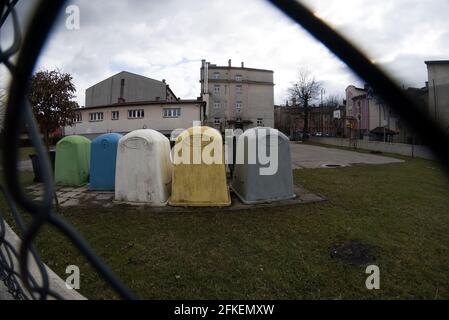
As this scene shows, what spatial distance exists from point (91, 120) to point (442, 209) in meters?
34.0

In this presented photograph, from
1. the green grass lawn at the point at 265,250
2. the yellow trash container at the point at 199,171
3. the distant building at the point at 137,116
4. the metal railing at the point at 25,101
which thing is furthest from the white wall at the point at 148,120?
the metal railing at the point at 25,101

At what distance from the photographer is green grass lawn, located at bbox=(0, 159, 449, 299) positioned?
312cm

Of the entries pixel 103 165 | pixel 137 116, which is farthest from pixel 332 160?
pixel 137 116

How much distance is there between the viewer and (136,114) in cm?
3084

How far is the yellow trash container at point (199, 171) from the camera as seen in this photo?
613cm

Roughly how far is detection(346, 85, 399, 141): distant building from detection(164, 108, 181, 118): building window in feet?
56.0

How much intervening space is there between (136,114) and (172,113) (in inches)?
164

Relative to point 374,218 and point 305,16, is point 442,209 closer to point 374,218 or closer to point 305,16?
point 374,218

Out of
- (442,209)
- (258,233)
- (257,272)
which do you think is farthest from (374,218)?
(257,272)

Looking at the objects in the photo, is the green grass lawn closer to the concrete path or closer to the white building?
the concrete path

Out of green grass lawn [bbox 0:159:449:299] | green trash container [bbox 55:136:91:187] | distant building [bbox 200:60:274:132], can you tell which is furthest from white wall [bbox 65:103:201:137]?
green grass lawn [bbox 0:159:449:299]

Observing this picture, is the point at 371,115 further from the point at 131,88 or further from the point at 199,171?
the point at 131,88

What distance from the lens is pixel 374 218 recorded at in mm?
5586
